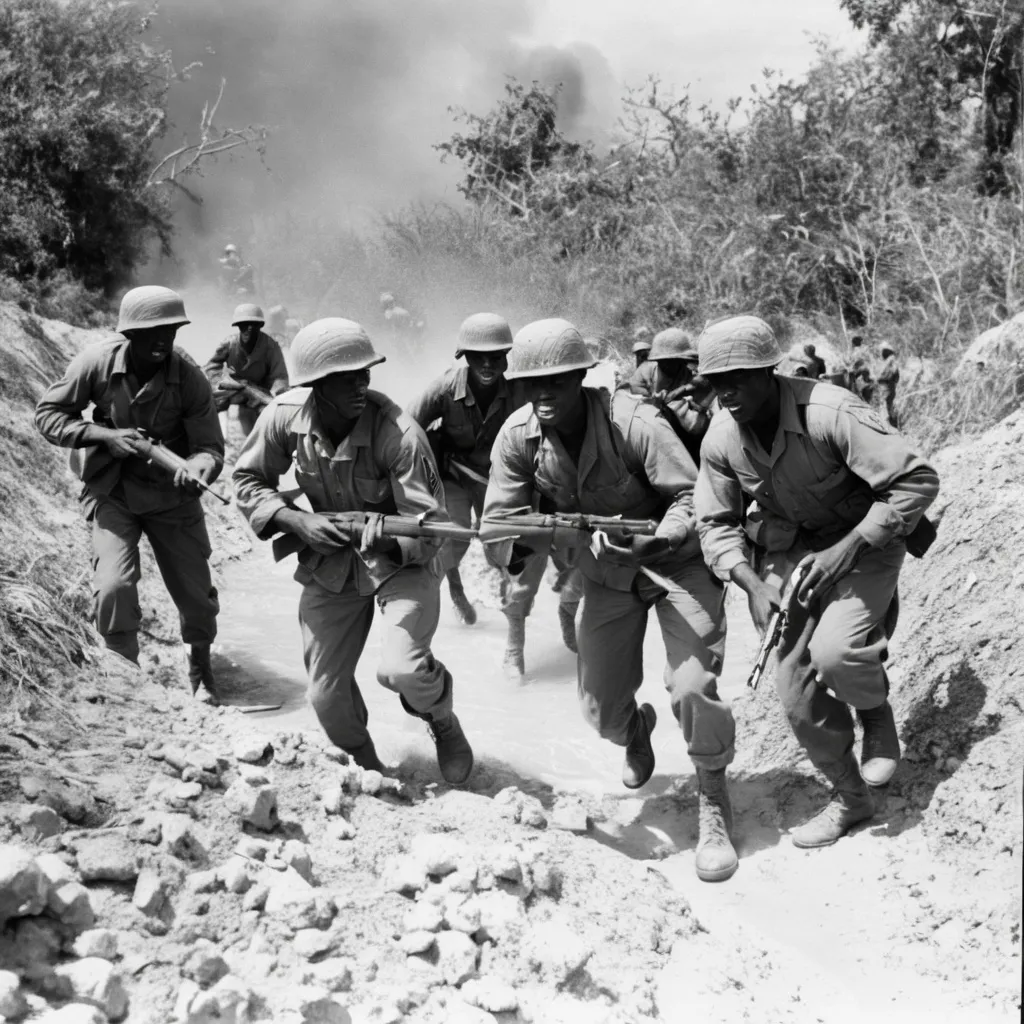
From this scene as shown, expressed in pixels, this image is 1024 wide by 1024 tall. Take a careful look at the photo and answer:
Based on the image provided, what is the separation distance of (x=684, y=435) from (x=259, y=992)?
371cm

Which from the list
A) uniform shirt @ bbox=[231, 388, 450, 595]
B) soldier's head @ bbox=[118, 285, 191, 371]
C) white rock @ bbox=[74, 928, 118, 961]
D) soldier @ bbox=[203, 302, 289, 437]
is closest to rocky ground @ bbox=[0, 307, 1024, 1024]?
white rock @ bbox=[74, 928, 118, 961]

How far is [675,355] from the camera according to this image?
648cm

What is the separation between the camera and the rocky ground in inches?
128

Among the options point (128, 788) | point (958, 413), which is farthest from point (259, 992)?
point (958, 413)

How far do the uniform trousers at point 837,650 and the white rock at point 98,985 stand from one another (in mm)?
2460

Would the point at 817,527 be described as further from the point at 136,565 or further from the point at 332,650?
the point at 136,565

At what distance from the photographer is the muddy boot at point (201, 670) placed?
21.4 feet

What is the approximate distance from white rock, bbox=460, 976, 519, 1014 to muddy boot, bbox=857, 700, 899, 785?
1.70 m

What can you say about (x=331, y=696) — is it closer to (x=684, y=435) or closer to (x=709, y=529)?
(x=709, y=529)

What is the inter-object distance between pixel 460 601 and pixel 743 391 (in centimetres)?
436

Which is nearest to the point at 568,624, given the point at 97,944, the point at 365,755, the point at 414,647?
the point at 365,755

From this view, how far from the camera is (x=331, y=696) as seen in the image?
5016 millimetres

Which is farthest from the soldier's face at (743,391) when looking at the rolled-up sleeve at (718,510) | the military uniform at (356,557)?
the military uniform at (356,557)

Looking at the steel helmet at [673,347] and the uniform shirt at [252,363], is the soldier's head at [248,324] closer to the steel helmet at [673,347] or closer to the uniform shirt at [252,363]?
the uniform shirt at [252,363]
